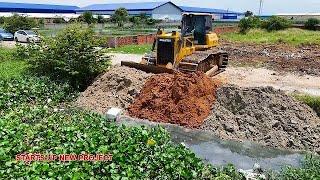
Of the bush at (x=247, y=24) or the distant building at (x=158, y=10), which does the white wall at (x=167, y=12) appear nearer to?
the distant building at (x=158, y=10)

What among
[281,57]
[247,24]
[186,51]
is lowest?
[281,57]

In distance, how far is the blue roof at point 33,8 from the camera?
7388 centimetres

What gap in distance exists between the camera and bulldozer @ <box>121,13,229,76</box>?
47.4 feet

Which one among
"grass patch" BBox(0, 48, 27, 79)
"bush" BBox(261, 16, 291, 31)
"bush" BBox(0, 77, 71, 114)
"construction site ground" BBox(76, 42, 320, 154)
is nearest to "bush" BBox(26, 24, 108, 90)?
"bush" BBox(0, 77, 71, 114)

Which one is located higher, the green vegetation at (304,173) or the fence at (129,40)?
the fence at (129,40)

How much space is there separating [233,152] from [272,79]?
7.57 meters

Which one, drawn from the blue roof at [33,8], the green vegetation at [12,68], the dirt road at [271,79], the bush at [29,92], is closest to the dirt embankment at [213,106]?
the bush at [29,92]

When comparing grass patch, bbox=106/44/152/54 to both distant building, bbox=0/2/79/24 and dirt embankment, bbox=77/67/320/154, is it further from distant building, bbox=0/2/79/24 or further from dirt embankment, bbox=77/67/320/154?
distant building, bbox=0/2/79/24

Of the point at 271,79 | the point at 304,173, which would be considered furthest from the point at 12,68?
the point at 304,173

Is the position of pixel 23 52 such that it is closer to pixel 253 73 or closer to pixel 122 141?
pixel 253 73

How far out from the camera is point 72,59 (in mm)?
14633

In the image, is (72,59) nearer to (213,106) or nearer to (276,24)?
(213,106)

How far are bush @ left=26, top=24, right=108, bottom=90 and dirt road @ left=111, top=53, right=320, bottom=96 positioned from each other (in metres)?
5.01

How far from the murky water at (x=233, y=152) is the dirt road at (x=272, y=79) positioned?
4683 mm
